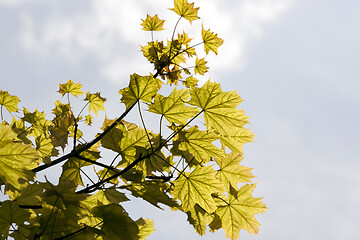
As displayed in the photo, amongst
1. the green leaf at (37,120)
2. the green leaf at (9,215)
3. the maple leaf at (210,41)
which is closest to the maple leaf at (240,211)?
the green leaf at (9,215)

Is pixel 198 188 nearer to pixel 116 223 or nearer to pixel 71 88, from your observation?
pixel 116 223

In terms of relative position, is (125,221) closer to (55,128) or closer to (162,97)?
(162,97)

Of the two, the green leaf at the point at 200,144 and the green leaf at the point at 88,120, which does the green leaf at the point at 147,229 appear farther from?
the green leaf at the point at 88,120

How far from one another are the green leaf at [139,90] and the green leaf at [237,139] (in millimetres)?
552

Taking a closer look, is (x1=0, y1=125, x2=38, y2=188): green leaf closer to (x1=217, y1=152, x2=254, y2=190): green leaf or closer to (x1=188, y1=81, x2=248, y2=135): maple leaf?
(x1=188, y1=81, x2=248, y2=135): maple leaf

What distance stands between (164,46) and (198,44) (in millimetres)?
348

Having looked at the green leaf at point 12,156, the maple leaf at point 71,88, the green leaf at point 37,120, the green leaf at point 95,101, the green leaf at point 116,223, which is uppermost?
the maple leaf at point 71,88

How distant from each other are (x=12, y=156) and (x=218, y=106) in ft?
3.83

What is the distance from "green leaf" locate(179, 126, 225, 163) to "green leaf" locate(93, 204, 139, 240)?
0.58 metres

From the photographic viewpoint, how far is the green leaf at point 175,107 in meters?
1.98

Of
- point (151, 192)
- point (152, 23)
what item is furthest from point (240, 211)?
point (152, 23)

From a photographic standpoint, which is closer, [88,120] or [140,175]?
[140,175]

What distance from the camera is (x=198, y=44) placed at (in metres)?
3.14

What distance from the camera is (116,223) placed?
1.67 meters
